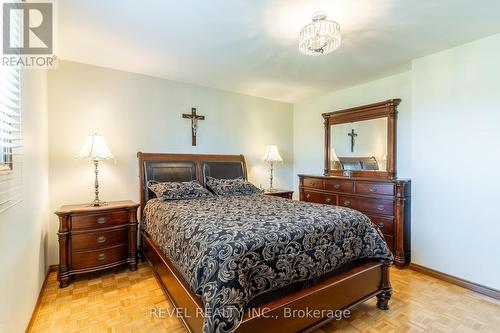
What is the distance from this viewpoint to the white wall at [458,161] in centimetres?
233

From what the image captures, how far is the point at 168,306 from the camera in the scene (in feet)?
7.01

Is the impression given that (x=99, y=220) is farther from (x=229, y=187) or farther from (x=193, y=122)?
(x=193, y=122)

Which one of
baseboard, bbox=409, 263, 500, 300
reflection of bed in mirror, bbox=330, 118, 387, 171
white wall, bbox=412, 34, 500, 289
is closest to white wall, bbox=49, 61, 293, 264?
reflection of bed in mirror, bbox=330, 118, 387, 171

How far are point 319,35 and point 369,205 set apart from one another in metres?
2.25

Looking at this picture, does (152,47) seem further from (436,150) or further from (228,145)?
(436,150)

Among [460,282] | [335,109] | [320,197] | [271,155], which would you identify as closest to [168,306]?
[320,197]

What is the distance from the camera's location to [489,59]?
2.35m

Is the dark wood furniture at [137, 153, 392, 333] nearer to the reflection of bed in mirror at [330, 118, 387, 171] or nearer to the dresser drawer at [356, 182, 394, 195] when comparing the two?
the dresser drawer at [356, 182, 394, 195]

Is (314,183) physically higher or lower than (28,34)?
lower

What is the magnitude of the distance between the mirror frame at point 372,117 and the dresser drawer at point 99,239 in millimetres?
3136

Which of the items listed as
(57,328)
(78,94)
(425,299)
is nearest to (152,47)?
(78,94)

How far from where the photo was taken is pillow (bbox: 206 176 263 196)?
11.0 ft

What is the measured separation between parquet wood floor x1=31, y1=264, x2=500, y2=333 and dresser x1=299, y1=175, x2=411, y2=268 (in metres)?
0.47

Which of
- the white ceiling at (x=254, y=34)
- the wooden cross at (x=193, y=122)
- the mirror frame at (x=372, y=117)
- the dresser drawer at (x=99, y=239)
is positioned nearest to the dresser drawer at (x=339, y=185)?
the mirror frame at (x=372, y=117)
